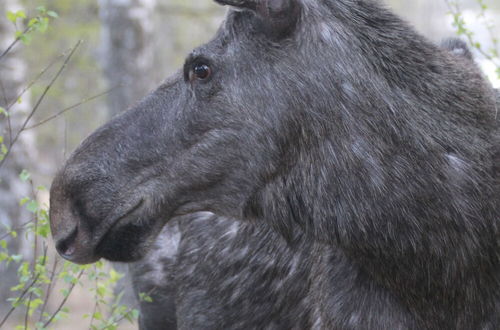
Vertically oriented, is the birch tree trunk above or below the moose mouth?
below

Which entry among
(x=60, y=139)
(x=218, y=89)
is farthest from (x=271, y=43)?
(x=60, y=139)

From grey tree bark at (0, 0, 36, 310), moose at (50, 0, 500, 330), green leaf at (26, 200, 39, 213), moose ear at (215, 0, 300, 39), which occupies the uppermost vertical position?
moose ear at (215, 0, 300, 39)

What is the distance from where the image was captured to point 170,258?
552cm

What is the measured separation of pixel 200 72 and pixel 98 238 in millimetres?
888

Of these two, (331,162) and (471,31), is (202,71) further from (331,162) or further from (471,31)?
(471,31)

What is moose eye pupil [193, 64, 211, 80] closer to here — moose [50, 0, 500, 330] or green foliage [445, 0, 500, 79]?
moose [50, 0, 500, 330]

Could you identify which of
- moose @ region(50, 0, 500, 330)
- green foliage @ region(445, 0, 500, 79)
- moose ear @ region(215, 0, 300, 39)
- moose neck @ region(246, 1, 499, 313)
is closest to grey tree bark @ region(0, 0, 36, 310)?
green foliage @ region(445, 0, 500, 79)

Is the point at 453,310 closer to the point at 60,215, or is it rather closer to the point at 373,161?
the point at 373,161

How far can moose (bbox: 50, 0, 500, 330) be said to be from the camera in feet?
11.7

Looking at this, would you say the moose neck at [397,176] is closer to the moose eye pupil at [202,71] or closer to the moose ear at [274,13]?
the moose ear at [274,13]

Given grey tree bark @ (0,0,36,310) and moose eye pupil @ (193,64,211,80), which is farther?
grey tree bark @ (0,0,36,310)

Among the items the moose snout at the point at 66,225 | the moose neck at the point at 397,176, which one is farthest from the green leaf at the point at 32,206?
the moose neck at the point at 397,176

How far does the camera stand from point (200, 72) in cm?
380

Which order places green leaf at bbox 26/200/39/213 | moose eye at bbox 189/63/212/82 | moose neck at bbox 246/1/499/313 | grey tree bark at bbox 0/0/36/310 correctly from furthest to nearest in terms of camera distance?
grey tree bark at bbox 0/0/36/310, green leaf at bbox 26/200/39/213, moose eye at bbox 189/63/212/82, moose neck at bbox 246/1/499/313
